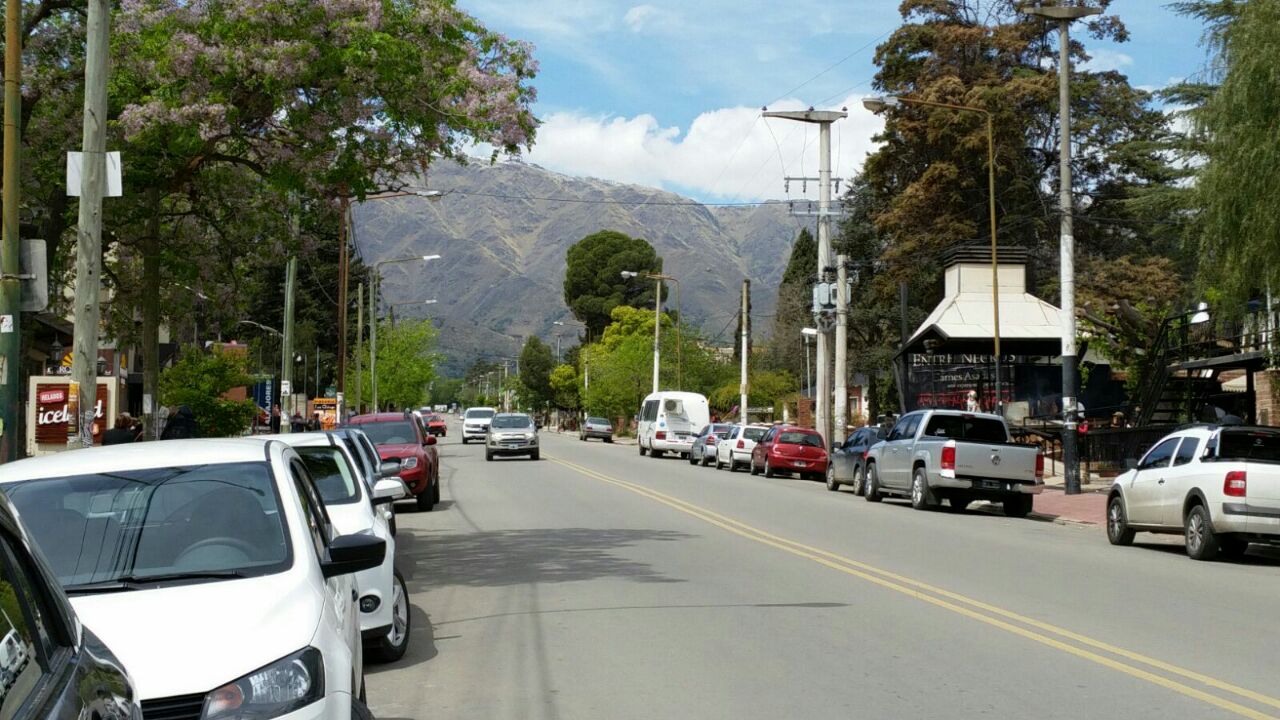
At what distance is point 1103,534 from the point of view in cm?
2203

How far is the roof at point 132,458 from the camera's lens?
6.48 meters

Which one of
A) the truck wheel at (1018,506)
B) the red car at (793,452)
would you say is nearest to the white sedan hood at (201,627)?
the truck wheel at (1018,506)

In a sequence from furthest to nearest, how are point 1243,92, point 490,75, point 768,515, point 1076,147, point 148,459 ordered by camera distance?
point 1076,147, point 768,515, point 1243,92, point 490,75, point 148,459

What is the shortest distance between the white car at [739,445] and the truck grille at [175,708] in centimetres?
3932

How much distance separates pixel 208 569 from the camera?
6051 mm

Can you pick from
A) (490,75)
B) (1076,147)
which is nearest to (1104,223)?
(1076,147)

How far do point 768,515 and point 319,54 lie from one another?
37.9 feet

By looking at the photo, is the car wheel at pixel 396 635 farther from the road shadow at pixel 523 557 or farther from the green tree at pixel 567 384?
the green tree at pixel 567 384

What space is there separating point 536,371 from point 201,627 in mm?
147425

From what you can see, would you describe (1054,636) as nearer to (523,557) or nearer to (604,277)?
(523,557)

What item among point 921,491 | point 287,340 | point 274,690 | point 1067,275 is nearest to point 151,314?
point 921,491

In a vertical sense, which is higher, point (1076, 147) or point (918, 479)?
point (1076, 147)

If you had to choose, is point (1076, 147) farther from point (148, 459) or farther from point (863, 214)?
point (148, 459)

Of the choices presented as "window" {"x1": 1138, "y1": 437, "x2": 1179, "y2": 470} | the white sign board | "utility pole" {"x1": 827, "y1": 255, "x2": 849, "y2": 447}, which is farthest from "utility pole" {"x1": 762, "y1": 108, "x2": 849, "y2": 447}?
the white sign board
